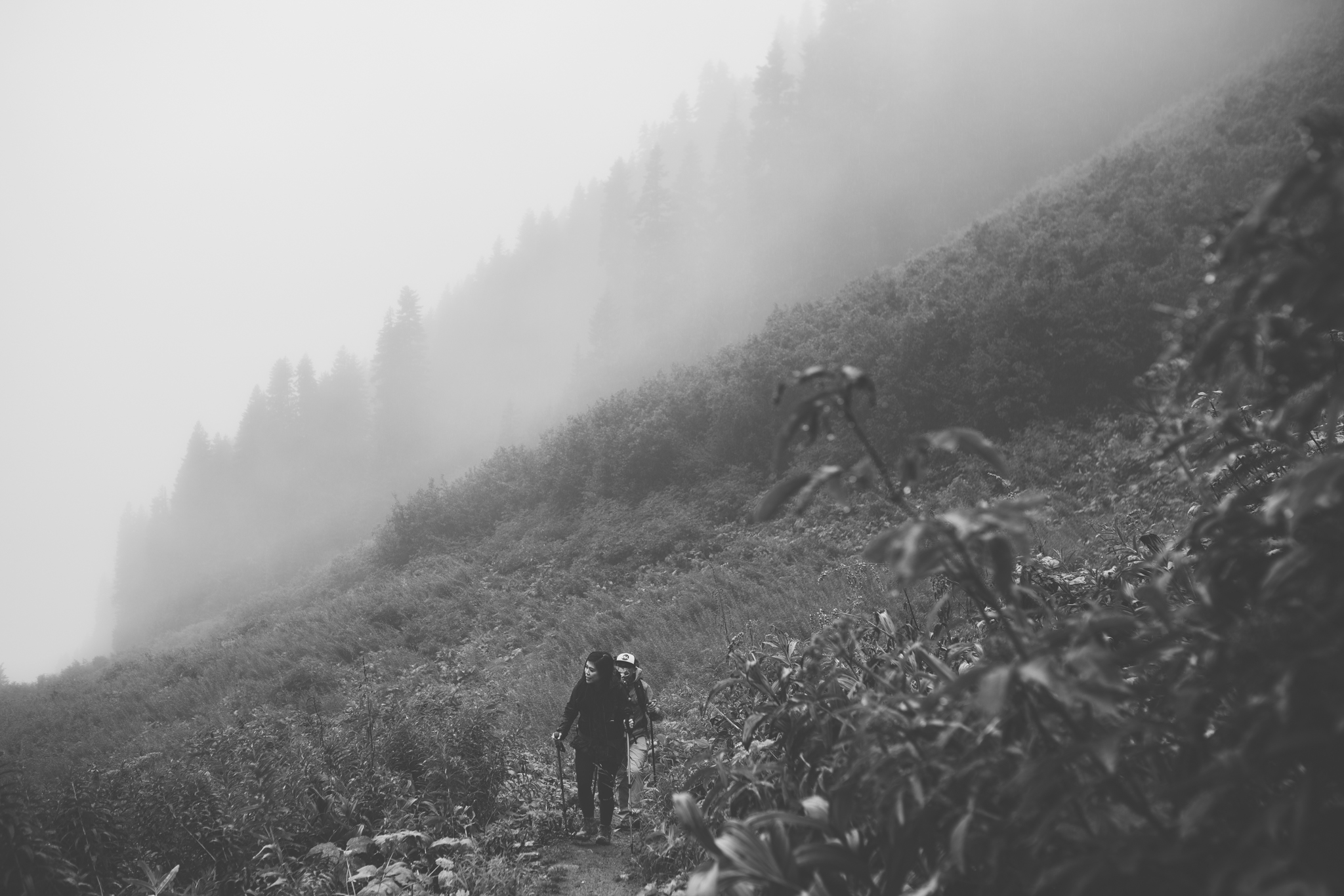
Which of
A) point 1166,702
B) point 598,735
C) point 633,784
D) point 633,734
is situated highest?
point 1166,702

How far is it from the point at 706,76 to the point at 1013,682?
59527 millimetres

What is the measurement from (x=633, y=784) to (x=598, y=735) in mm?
932

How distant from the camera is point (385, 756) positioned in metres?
5.72

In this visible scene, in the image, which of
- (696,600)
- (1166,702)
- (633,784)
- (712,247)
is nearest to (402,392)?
(712,247)

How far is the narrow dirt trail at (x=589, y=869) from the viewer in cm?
442

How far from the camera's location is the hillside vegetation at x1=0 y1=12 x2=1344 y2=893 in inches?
117

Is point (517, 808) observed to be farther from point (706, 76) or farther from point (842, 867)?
point (706, 76)

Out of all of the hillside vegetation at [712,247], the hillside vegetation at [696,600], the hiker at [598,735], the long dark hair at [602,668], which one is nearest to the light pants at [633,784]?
the hiker at [598,735]

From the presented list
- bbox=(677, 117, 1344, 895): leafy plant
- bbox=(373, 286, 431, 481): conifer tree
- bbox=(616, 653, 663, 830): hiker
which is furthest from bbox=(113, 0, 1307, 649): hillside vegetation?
bbox=(677, 117, 1344, 895): leafy plant

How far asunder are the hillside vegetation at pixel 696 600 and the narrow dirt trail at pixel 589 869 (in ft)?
0.92

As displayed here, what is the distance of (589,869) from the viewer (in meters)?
4.78

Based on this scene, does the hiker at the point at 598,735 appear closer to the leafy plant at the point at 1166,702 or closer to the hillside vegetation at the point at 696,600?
the hillside vegetation at the point at 696,600

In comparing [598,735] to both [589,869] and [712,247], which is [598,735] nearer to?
[589,869]

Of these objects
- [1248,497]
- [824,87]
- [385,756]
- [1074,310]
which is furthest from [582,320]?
[1248,497]
